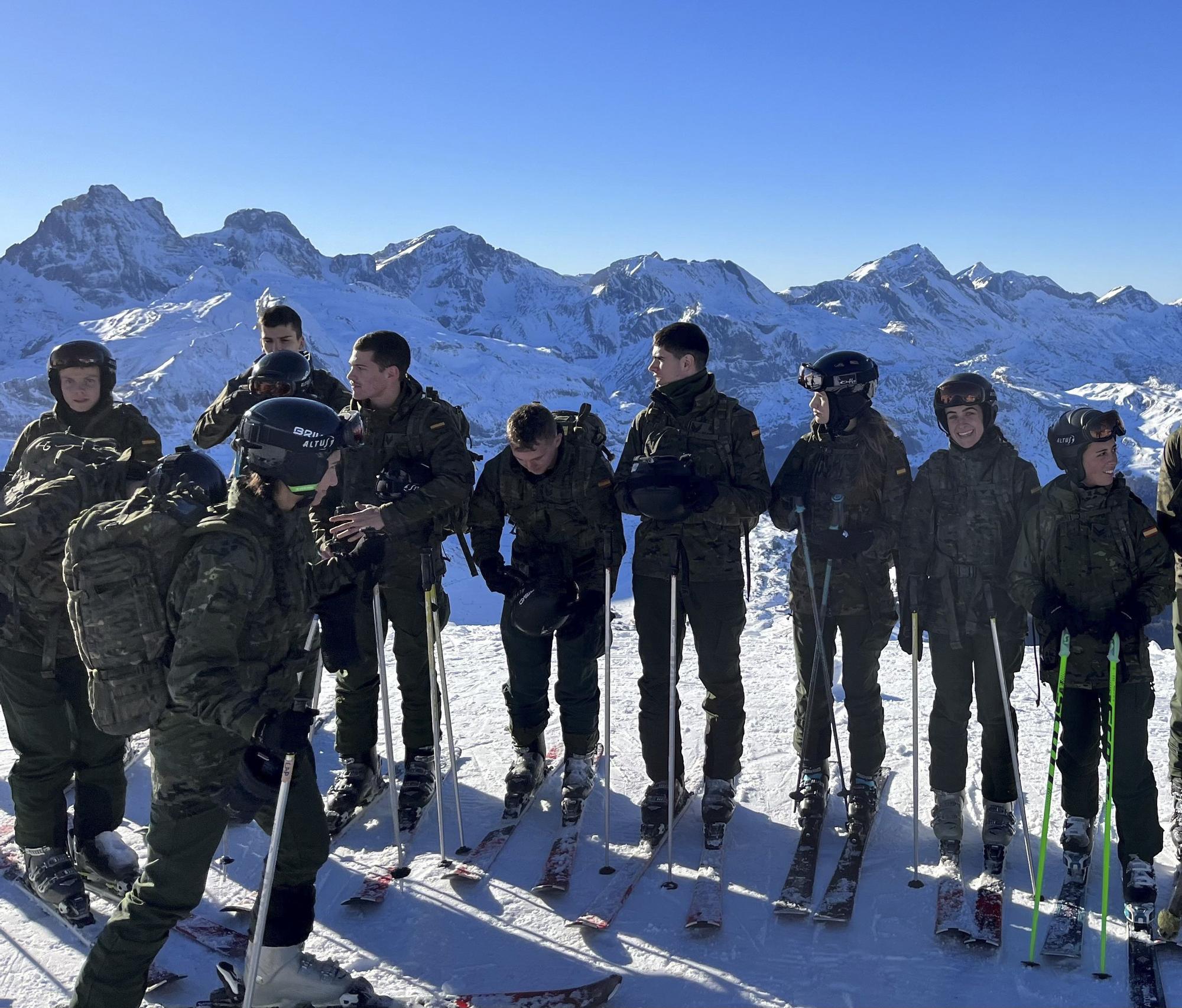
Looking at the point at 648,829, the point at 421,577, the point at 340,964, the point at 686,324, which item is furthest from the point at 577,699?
the point at 686,324

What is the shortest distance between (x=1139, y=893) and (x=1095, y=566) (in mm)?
1763

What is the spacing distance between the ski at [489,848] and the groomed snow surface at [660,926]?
6 cm

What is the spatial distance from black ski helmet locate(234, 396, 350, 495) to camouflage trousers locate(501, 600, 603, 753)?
2288 millimetres

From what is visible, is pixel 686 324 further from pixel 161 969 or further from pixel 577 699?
pixel 161 969

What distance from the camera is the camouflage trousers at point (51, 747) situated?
5102 mm

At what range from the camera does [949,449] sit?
5695 millimetres

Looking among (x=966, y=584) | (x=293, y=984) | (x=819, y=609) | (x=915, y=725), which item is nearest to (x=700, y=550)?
(x=819, y=609)

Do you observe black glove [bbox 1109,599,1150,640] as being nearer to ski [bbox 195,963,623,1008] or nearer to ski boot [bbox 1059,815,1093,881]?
ski boot [bbox 1059,815,1093,881]

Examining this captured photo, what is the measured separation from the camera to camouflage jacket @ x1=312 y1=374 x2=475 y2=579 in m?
5.86

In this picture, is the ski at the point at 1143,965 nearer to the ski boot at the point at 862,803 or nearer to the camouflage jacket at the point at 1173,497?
the ski boot at the point at 862,803

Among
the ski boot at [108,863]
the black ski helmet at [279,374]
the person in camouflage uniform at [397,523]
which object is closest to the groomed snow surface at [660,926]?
the ski boot at [108,863]

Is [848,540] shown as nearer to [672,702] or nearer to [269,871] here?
[672,702]

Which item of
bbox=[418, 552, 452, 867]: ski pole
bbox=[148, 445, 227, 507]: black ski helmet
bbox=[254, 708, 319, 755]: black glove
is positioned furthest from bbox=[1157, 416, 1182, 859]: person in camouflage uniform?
bbox=[148, 445, 227, 507]: black ski helmet

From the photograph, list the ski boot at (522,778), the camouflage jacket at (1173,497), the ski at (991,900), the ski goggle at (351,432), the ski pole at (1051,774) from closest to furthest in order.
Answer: the ski goggle at (351,432), the ski pole at (1051,774), the ski at (991,900), the camouflage jacket at (1173,497), the ski boot at (522,778)
